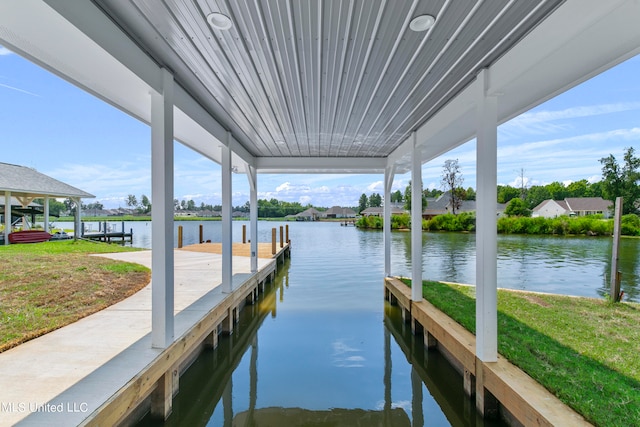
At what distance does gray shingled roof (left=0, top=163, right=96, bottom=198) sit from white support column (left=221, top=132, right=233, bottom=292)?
11863 mm

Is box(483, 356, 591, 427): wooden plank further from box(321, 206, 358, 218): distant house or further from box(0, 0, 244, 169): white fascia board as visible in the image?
box(321, 206, 358, 218): distant house

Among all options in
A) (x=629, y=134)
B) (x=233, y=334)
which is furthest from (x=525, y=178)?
(x=233, y=334)

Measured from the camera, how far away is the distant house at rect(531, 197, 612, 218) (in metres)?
38.0

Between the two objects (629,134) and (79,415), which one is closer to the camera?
(79,415)

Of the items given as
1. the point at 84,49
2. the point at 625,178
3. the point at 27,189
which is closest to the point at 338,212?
the point at 625,178

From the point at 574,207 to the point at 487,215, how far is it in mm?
48287

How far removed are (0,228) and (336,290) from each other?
16882mm

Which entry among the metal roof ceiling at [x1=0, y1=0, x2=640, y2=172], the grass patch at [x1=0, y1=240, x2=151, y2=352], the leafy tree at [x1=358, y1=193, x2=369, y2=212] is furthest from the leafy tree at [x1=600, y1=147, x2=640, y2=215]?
the leafy tree at [x1=358, y1=193, x2=369, y2=212]

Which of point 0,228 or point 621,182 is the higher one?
point 621,182

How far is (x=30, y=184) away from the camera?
13.7 m

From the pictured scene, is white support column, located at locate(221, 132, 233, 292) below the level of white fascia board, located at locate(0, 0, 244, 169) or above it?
below

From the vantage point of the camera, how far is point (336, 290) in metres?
7.88

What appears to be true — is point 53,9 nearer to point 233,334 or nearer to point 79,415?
point 79,415

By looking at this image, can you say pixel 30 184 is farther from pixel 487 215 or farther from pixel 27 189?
pixel 487 215
